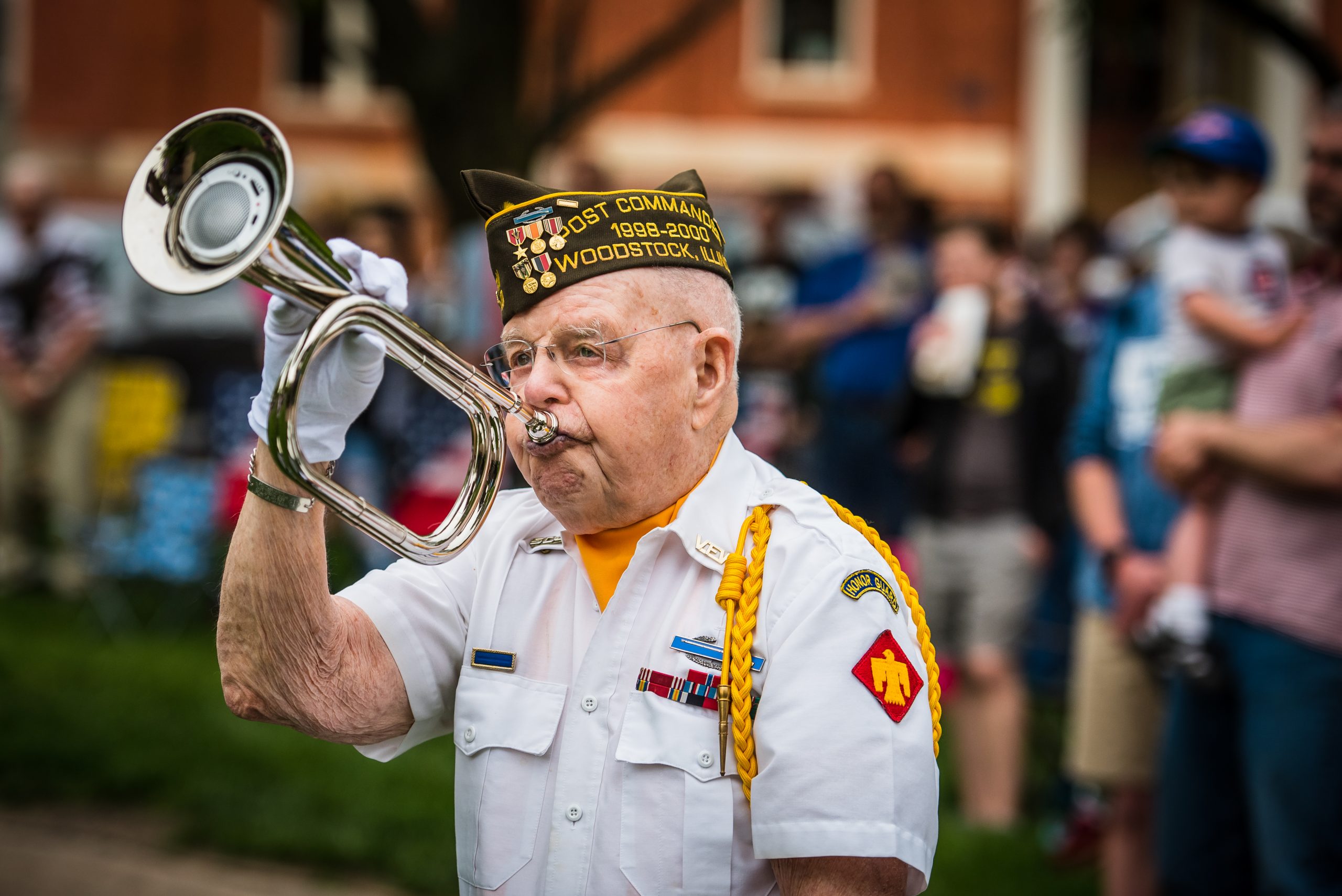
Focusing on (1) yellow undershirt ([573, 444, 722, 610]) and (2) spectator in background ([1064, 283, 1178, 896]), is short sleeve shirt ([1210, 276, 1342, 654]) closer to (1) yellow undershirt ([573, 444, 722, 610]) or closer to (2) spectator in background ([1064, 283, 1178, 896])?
(2) spectator in background ([1064, 283, 1178, 896])

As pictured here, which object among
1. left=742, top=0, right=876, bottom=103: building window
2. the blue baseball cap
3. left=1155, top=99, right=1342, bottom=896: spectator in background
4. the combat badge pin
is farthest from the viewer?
left=742, top=0, right=876, bottom=103: building window

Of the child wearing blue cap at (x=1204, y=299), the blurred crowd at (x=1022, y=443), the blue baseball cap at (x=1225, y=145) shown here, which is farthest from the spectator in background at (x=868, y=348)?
the blue baseball cap at (x=1225, y=145)

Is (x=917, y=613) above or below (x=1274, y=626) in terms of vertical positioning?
above

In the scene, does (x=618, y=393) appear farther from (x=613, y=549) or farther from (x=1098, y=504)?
(x=1098, y=504)

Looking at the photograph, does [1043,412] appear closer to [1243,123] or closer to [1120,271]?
[1243,123]

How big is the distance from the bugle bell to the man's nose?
0.18 metres

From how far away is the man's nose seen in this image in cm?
217

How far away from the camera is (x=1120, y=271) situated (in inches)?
319

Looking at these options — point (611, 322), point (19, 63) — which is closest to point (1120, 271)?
point (611, 322)

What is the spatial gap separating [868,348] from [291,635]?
463cm

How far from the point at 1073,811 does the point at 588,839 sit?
344 cm

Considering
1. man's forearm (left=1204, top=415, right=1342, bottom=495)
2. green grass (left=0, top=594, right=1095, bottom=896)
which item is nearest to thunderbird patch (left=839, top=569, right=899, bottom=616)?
man's forearm (left=1204, top=415, right=1342, bottom=495)

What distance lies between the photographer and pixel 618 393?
217 cm

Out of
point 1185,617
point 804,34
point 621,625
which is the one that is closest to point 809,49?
point 804,34
